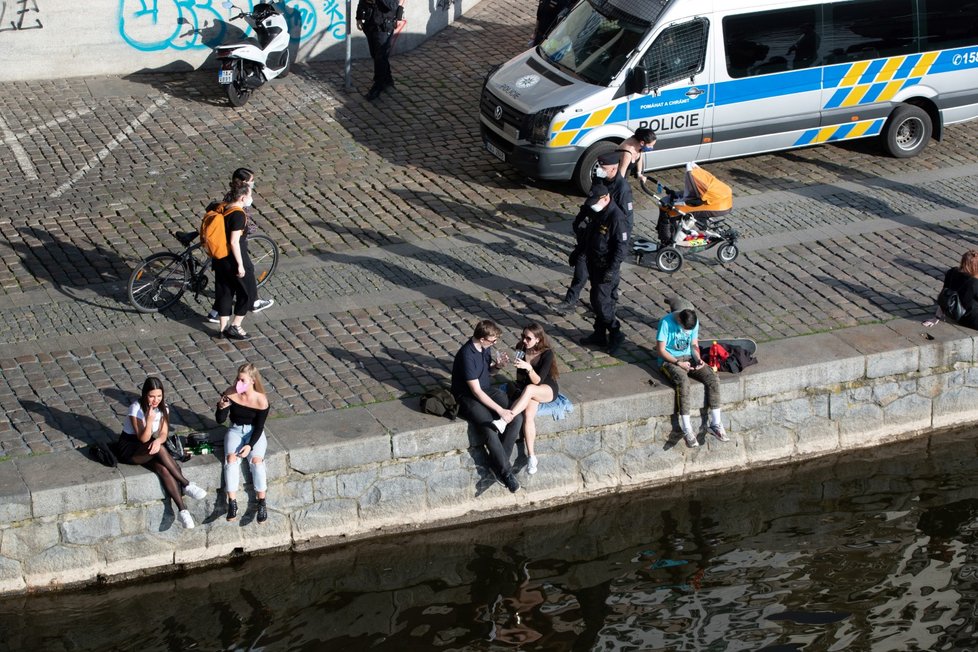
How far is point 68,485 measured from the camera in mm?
9367

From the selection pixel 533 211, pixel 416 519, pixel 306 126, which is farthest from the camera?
pixel 306 126

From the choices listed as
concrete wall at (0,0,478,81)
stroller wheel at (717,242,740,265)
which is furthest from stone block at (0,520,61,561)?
concrete wall at (0,0,478,81)

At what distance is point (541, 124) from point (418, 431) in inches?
213

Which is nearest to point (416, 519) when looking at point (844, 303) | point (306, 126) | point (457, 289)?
point (457, 289)

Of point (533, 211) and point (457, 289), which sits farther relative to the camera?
point (533, 211)

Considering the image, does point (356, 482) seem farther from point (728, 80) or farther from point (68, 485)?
point (728, 80)

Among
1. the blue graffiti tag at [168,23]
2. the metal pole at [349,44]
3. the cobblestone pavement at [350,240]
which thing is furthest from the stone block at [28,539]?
the blue graffiti tag at [168,23]

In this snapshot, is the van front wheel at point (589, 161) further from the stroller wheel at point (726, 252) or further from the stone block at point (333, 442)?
the stone block at point (333, 442)

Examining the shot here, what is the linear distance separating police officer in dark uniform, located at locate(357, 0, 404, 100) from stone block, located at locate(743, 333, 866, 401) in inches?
305

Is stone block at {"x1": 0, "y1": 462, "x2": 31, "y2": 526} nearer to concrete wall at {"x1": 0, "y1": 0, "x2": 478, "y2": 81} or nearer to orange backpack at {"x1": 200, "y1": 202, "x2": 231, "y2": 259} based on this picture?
orange backpack at {"x1": 200, "y1": 202, "x2": 231, "y2": 259}

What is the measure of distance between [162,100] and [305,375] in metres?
7.65

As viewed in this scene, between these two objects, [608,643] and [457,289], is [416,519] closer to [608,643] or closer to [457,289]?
[608,643]

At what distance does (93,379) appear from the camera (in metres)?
10.9

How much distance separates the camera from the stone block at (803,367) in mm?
11312
